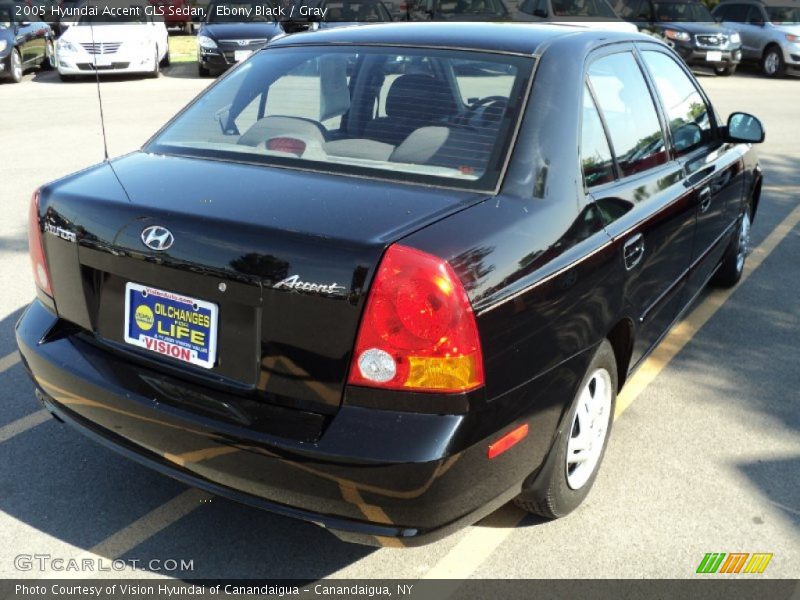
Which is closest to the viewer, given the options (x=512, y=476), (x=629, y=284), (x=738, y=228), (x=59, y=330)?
(x=512, y=476)

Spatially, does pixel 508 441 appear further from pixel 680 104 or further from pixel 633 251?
pixel 680 104

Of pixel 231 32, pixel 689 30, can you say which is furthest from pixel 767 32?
pixel 231 32

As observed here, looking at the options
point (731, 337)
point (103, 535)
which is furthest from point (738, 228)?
point (103, 535)

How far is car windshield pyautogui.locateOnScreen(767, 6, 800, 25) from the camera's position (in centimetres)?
2100

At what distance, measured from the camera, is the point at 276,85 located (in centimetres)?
373

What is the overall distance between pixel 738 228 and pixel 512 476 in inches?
133

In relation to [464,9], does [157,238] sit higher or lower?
higher

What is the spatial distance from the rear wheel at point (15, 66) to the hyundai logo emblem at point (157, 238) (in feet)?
49.6

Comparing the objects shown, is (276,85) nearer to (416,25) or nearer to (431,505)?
(416,25)

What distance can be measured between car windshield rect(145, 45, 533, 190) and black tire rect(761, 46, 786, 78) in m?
18.9

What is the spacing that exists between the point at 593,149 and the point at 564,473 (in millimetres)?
1157

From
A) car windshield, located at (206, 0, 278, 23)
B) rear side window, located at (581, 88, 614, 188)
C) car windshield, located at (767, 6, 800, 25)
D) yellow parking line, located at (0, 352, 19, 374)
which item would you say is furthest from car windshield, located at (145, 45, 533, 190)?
car windshield, located at (767, 6, 800, 25)

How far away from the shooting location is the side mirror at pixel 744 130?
4672mm

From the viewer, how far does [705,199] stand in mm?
4266
